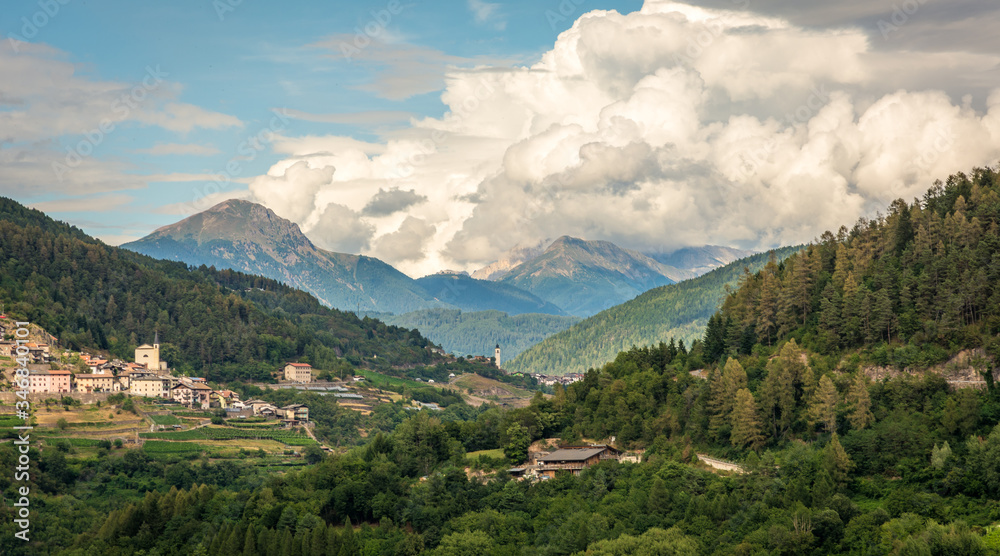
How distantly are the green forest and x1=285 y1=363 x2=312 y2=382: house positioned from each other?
3184 inches

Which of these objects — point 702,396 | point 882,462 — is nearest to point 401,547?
point 702,396

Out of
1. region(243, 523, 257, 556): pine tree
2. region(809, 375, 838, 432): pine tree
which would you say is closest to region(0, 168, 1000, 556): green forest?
region(809, 375, 838, 432): pine tree

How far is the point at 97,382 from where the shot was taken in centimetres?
13400

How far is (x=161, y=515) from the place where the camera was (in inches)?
3292

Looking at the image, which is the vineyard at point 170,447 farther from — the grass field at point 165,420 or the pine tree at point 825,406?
the pine tree at point 825,406

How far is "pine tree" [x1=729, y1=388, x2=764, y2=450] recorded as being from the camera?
74.1 meters

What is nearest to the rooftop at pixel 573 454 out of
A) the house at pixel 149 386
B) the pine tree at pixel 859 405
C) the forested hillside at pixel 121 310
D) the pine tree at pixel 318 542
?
the pine tree at pixel 318 542

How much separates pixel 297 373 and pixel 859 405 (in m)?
134

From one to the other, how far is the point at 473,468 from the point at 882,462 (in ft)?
119

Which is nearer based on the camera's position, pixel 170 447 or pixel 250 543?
pixel 250 543

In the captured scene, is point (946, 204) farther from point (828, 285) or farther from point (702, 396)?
point (702, 396)

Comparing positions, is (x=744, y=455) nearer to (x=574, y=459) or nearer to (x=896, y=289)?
(x=574, y=459)

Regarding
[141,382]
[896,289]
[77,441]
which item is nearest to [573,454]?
[896,289]

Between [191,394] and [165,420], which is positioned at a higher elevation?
[191,394]
